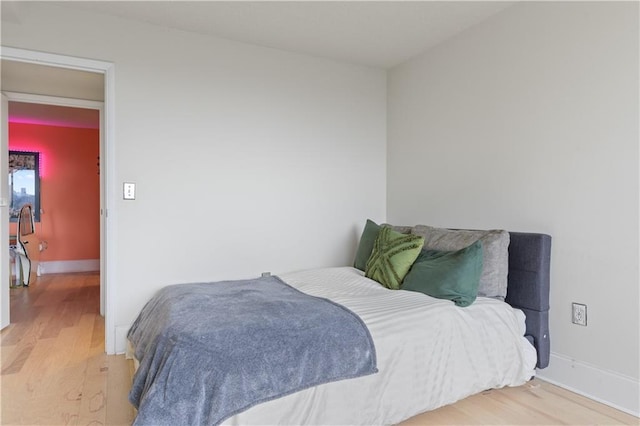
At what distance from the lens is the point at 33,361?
8.21 ft

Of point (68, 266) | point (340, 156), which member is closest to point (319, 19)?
point (340, 156)

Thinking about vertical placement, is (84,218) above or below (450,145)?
below

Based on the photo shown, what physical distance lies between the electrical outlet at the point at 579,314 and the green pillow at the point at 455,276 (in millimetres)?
586

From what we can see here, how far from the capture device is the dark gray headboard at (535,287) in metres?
2.29

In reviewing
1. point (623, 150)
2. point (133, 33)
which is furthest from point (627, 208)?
point (133, 33)

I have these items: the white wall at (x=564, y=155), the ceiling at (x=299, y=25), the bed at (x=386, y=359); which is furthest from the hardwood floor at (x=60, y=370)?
the white wall at (x=564, y=155)

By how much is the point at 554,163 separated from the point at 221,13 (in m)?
2.37

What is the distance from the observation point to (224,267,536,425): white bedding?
1646mm

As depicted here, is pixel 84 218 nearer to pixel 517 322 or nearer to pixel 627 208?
pixel 517 322

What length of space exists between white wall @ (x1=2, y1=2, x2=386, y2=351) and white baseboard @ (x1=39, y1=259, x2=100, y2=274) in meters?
4.24

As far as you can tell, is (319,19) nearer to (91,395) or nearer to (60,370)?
(91,395)

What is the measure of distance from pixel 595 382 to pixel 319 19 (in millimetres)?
2812

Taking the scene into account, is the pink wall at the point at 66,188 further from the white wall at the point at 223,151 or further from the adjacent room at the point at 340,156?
the white wall at the point at 223,151

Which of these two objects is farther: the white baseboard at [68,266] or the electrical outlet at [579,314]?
the white baseboard at [68,266]
